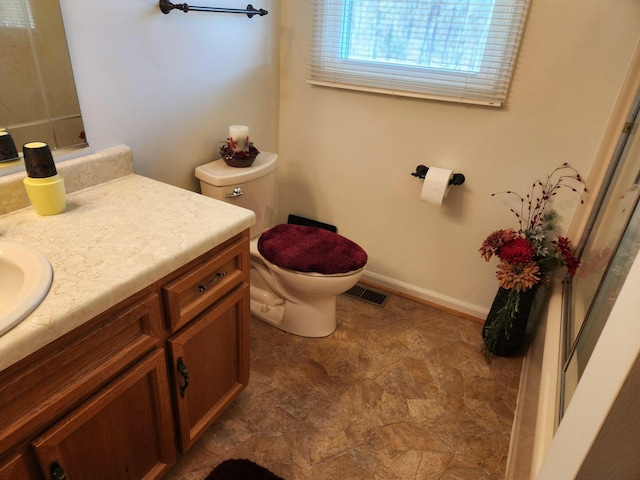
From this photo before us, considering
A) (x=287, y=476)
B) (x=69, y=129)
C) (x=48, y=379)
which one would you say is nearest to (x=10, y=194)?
(x=69, y=129)

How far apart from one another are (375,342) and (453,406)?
45 centimetres

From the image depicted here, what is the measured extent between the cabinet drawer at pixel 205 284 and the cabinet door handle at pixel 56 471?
1.16 ft

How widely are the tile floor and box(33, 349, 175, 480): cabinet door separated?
284mm

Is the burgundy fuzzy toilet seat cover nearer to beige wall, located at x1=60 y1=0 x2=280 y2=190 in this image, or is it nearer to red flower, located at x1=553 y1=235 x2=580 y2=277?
beige wall, located at x1=60 y1=0 x2=280 y2=190

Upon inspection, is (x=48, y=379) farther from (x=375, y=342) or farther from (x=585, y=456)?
(x=375, y=342)

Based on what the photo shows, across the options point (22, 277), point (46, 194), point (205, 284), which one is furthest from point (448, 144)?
point (22, 277)

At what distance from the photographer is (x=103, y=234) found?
106cm

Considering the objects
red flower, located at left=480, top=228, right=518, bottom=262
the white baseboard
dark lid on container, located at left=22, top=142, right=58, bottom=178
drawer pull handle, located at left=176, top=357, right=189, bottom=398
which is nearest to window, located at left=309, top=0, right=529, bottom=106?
red flower, located at left=480, top=228, right=518, bottom=262

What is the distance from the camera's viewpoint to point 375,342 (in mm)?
1978

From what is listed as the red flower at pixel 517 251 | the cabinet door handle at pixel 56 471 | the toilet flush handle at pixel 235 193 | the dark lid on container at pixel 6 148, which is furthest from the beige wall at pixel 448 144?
the cabinet door handle at pixel 56 471

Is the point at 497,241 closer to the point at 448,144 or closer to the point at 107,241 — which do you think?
the point at 448,144

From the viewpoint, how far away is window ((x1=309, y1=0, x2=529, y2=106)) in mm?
1669

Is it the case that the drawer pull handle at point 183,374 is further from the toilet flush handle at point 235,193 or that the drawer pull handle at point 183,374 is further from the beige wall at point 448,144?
the beige wall at point 448,144

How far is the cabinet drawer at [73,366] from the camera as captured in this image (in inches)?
29.6
